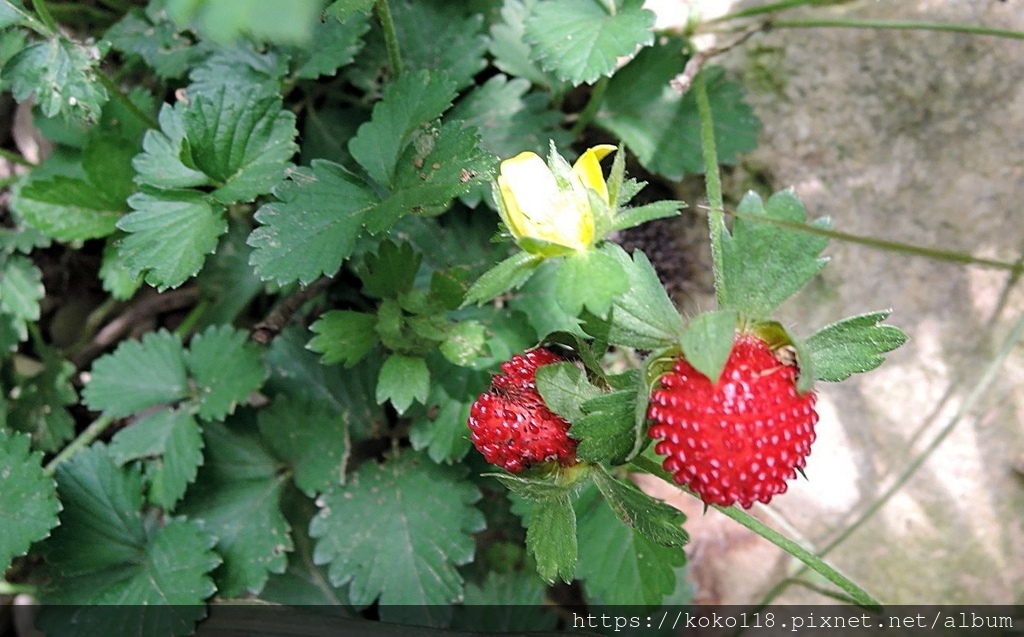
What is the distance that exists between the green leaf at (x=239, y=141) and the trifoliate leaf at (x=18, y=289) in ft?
1.94

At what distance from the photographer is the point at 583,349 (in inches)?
36.0

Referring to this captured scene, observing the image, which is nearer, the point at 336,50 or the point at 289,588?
the point at 336,50

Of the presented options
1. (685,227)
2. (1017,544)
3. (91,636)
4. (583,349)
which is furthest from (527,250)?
(1017,544)

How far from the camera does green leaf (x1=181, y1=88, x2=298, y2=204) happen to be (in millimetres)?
1162

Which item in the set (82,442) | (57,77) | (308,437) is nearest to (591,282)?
(308,437)

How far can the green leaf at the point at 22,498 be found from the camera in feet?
4.00

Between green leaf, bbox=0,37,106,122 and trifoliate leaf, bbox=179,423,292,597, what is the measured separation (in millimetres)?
616

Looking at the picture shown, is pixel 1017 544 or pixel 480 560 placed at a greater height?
pixel 1017 544

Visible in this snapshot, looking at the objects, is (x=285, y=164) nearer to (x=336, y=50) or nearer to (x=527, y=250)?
(x=336, y=50)

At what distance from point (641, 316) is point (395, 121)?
21.3 inches

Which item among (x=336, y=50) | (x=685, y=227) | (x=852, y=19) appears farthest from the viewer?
(x=685, y=227)

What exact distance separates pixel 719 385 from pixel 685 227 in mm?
878

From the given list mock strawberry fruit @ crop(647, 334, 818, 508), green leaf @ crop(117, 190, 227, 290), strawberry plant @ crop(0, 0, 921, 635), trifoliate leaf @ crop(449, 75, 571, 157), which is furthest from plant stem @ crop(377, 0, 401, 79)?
mock strawberry fruit @ crop(647, 334, 818, 508)

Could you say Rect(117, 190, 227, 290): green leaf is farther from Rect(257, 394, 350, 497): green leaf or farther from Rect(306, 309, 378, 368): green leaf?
Rect(257, 394, 350, 497): green leaf
